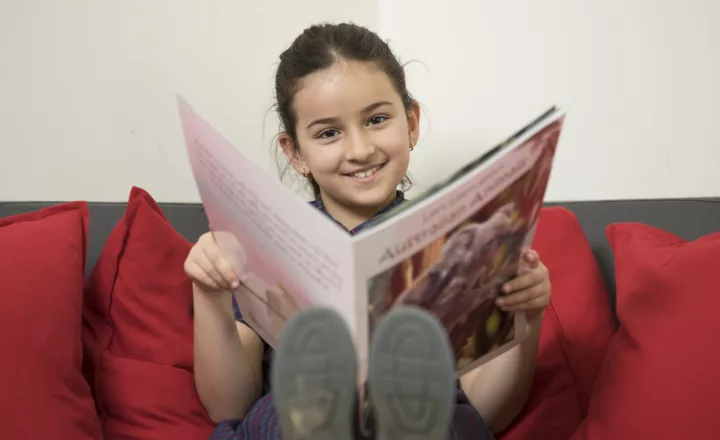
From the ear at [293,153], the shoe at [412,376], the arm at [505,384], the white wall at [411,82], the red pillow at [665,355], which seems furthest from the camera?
the white wall at [411,82]

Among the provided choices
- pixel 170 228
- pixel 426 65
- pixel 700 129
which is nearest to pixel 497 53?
pixel 426 65

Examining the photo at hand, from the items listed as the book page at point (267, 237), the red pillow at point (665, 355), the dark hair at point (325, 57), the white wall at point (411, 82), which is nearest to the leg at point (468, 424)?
the red pillow at point (665, 355)

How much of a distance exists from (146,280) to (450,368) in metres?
0.58

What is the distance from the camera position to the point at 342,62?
32.3 inches

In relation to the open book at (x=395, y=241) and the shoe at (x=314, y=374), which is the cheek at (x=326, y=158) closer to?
the open book at (x=395, y=241)

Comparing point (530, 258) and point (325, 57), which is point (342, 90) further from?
point (530, 258)

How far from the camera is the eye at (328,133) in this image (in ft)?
2.69

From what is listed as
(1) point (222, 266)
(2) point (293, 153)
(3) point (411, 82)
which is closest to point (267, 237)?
(1) point (222, 266)

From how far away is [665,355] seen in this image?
2.25 feet

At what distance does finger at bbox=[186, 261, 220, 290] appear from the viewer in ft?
2.27

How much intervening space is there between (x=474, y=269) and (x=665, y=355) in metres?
0.27

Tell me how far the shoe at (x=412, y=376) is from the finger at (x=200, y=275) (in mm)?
290

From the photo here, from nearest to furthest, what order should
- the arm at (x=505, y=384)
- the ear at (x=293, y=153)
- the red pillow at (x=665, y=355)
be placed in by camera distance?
the red pillow at (x=665, y=355)
the arm at (x=505, y=384)
the ear at (x=293, y=153)

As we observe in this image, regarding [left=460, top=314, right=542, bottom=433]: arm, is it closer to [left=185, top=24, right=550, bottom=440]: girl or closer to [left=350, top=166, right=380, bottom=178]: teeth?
[left=185, top=24, right=550, bottom=440]: girl
